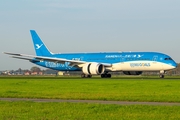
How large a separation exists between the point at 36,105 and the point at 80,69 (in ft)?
161

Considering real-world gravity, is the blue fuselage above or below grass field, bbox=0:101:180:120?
above

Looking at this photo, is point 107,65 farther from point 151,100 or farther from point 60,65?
point 151,100

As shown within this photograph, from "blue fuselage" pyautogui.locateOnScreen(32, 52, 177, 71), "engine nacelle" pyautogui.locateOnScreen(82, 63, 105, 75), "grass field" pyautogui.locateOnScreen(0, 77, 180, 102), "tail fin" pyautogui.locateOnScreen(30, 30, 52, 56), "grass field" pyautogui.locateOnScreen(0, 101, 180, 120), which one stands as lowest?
"grass field" pyautogui.locateOnScreen(0, 101, 180, 120)

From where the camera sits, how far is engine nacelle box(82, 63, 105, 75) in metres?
62.3

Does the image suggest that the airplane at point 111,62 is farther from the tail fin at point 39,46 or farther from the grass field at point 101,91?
the grass field at point 101,91

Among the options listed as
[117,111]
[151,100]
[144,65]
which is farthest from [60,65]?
[117,111]

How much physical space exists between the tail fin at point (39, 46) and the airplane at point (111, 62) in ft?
10.7

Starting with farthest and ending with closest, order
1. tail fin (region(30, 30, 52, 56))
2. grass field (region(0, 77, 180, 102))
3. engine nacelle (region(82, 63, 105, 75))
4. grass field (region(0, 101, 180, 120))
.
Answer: tail fin (region(30, 30, 52, 56))
engine nacelle (region(82, 63, 105, 75))
grass field (region(0, 77, 180, 102))
grass field (region(0, 101, 180, 120))

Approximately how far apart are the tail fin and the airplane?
3249 mm

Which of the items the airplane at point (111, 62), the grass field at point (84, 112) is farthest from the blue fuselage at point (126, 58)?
the grass field at point (84, 112)

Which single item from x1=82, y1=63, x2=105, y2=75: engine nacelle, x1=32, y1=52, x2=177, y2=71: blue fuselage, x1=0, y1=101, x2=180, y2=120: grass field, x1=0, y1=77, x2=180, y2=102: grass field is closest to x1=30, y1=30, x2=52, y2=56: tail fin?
x1=32, y1=52, x2=177, y2=71: blue fuselage

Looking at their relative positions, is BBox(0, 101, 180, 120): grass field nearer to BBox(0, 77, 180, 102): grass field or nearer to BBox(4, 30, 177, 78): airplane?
BBox(0, 77, 180, 102): grass field

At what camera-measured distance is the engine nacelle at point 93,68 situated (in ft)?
204

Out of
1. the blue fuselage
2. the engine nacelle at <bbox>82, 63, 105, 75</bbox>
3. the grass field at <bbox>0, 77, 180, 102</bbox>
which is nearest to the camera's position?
the grass field at <bbox>0, 77, 180, 102</bbox>
